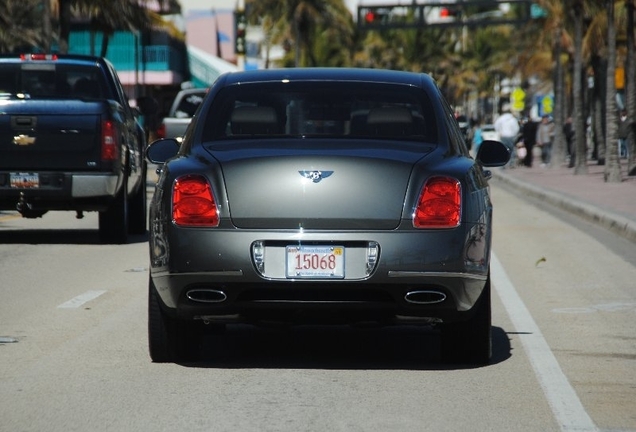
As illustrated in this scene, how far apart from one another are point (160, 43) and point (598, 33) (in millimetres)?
29528

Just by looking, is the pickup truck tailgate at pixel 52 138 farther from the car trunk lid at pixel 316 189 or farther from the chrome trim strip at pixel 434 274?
the chrome trim strip at pixel 434 274

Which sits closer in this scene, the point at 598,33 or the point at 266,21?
the point at 598,33

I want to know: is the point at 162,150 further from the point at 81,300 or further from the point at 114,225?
the point at 114,225

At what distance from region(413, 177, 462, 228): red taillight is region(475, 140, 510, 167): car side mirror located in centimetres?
155

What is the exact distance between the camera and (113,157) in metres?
15.5

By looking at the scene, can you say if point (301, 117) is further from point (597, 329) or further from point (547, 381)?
point (597, 329)

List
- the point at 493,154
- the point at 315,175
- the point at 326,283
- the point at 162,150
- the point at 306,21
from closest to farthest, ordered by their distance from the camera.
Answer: the point at 326,283
the point at 315,175
the point at 162,150
the point at 493,154
the point at 306,21

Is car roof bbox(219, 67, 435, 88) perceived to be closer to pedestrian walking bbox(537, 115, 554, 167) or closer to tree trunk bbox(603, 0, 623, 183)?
tree trunk bbox(603, 0, 623, 183)

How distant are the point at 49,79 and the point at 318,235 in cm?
970

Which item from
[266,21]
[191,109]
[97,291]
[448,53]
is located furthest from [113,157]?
[448,53]

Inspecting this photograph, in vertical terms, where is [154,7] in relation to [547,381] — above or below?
above

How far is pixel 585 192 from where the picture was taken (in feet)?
94.3

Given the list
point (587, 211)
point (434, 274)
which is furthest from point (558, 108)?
point (434, 274)

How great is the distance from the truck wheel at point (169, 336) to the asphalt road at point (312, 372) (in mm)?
88
